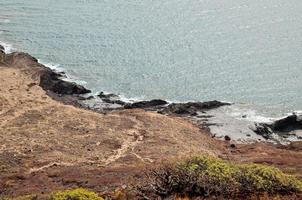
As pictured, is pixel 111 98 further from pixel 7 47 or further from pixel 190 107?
pixel 7 47

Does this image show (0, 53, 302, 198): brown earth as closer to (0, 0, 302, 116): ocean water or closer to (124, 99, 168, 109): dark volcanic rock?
(124, 99, 168, 109): dark volcanic rock

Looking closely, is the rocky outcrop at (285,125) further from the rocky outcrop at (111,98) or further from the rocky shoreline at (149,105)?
the rocky outcrop at (111,98)

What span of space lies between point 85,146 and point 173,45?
44.8m

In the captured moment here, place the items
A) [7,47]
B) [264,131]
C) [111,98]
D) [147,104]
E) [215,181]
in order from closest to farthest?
[215,181] → [264,131] → [147,104] → [111,98] → [7,47]

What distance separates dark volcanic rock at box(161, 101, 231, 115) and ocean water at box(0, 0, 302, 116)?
4422 millimetres

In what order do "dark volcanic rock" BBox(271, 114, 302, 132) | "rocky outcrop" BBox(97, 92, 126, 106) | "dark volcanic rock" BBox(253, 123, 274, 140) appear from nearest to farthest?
"dark volcanic rock" BBox(253, 123, 274, 140) → "dark volcanic rock" BBox(271, 114, 302, 132) → "rocky outcrop" BBox(97, 92, 126, 106)

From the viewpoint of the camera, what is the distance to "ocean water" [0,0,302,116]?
72.9 m

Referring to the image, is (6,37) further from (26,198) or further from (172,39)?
(26,198)

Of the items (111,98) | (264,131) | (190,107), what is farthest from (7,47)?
(264,131)

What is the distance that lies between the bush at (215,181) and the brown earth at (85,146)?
8778 millimetres

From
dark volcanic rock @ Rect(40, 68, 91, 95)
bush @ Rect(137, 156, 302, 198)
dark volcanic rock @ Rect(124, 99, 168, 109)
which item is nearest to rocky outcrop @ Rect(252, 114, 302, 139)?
dark volcanic rock @ Rect(124, 99, 168, 109)

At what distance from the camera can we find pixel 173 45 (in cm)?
8869

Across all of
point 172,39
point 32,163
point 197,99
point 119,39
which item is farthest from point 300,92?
point 32,163

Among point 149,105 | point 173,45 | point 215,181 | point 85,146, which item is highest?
point 215,181
